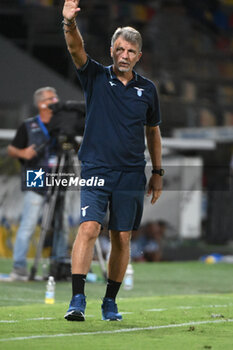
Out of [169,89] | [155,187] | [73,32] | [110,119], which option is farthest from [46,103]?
[169,89]

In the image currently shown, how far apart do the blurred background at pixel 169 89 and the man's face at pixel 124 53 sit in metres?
6.63

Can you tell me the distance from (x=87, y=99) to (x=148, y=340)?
1.82m

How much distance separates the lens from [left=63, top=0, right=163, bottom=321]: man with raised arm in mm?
5980

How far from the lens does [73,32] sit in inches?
229

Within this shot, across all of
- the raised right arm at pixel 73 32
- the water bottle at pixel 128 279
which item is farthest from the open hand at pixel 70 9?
the water bottle at pixel 128 279

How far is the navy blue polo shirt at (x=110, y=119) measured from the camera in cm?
609

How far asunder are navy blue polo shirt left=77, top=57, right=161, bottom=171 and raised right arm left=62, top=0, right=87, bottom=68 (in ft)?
0.38

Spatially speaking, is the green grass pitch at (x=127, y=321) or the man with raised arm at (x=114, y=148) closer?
the green grass pitch at (x=127, y=321)

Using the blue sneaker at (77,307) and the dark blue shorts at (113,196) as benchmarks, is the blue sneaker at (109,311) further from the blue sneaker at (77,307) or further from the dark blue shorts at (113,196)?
the dark blue shorts at (113,196)

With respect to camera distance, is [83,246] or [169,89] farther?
[169,89]

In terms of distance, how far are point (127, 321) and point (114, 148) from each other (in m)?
1.21

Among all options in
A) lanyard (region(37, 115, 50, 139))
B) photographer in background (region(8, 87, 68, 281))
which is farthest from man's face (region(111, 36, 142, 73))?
lanyard (region(37, 115, 50, 139))

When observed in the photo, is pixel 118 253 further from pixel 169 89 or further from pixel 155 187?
pixel 169 89

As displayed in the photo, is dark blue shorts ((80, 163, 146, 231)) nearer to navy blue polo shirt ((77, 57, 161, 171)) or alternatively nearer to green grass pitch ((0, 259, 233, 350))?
navy blue polo shirt ((77, 57, 161, 171))
